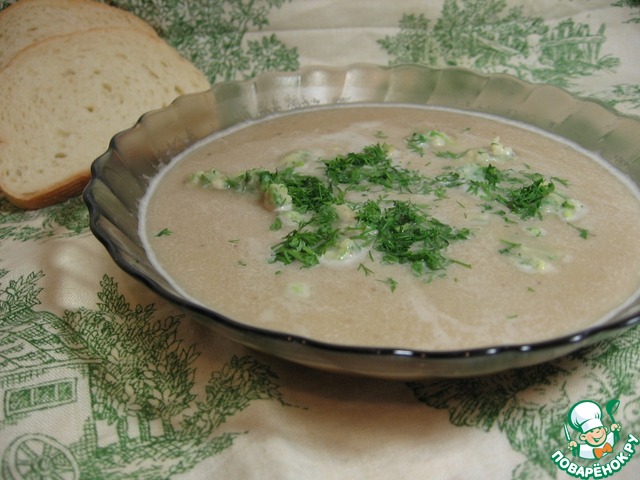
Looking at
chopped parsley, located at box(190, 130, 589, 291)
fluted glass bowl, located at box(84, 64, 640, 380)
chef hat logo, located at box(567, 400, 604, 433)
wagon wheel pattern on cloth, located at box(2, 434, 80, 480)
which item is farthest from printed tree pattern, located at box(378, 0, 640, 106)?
wagon wheel pattern on cloth, located at box(2, 434, 80, 480)

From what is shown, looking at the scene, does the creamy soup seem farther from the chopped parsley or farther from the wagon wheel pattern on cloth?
the wagon wheel pattern on cloth

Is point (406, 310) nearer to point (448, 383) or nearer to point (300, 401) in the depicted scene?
point (448, 383)

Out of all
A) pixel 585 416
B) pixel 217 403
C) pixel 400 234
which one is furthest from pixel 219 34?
pixel 585 416

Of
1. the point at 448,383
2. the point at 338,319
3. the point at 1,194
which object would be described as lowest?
the point at 1,194

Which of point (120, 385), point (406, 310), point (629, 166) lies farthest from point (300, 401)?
point (629, 166)

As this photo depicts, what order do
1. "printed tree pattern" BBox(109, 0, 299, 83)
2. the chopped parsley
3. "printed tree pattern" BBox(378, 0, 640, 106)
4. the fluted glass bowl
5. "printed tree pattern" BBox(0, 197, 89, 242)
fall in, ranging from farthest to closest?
"printed tree pattern" BBox(378, 0, 640, 106) < "printed tree pattern" BBox(109, 0, 299, 83) < "printed tree pattern" BBox(0, 197, 89, 242) < the chopped parsley < the fluted glass bowl

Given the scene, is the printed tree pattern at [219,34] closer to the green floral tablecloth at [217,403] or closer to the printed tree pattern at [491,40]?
the printed tree pattern at [491,40]
